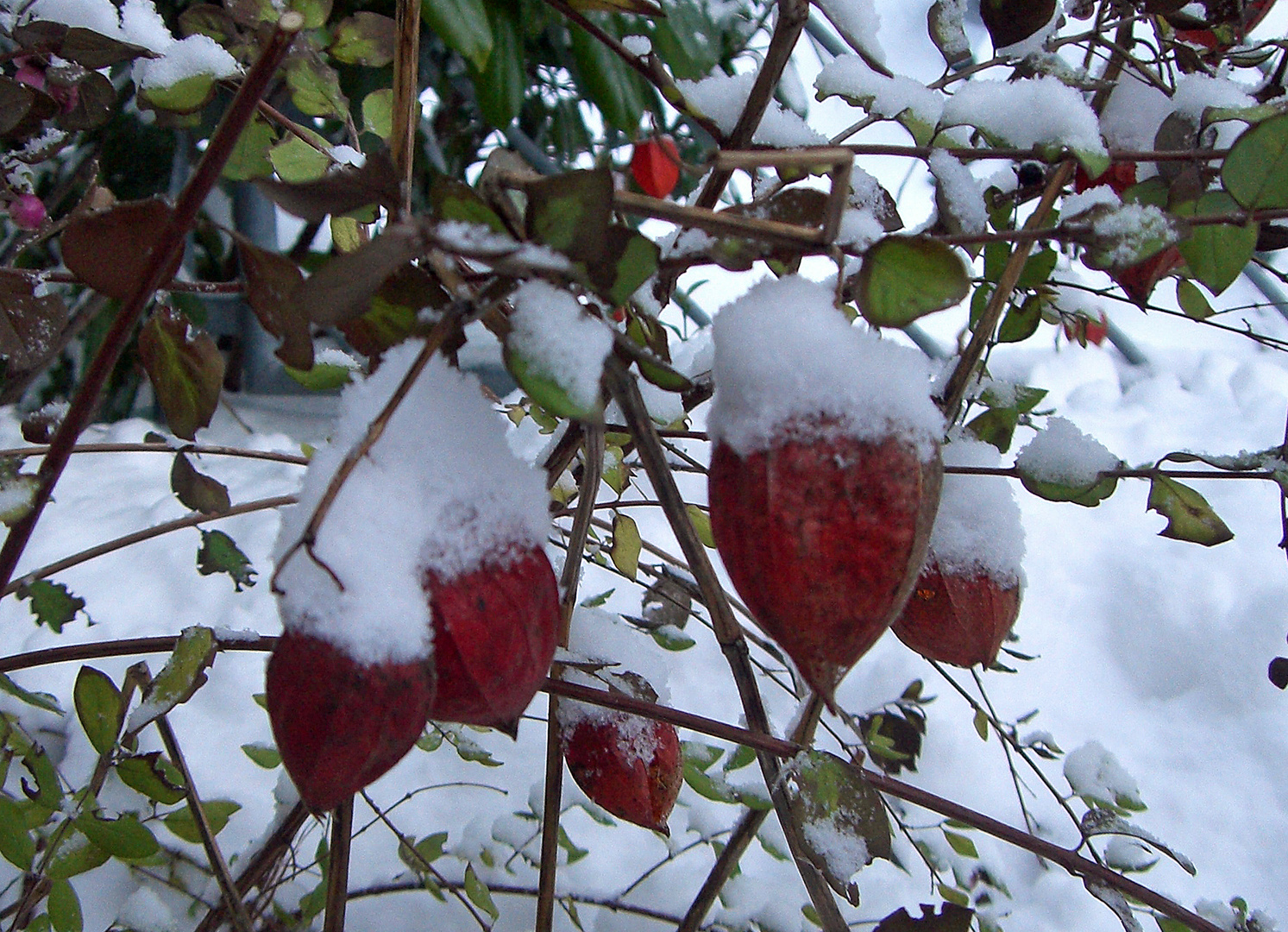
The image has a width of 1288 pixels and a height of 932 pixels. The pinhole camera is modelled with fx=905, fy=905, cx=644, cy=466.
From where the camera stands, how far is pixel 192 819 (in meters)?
0.39

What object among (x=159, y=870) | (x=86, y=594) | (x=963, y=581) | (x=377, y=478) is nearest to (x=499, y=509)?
(x=377, y=478)

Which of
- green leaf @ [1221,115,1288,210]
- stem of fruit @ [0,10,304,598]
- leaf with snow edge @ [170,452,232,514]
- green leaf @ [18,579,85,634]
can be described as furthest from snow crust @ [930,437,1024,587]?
green leaf @ [18,579,85,634]

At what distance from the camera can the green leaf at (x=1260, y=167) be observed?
0.21 m

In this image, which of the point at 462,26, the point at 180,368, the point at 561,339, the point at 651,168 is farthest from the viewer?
the point at 651,168

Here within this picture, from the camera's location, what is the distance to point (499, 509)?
7.2 inches

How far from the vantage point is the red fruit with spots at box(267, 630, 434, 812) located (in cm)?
17

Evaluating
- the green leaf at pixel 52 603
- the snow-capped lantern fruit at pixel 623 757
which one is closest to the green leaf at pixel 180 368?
the snow-capped lantern fruit at pixel 623 757

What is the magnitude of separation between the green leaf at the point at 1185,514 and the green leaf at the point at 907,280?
0.51 feet

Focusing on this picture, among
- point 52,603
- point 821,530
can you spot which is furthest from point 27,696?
point 821,530

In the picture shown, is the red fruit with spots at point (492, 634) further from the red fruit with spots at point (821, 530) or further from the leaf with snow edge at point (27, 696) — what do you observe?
the leaf with snow edge at point (27, 696)

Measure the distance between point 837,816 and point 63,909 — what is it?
302 mm

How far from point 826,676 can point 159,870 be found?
48cm

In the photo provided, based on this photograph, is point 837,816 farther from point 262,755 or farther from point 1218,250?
point 262,755

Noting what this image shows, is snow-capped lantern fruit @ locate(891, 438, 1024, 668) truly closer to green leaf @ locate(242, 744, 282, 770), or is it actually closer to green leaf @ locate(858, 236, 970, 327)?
green leaf @ locate(858, 236, 970, 327)
